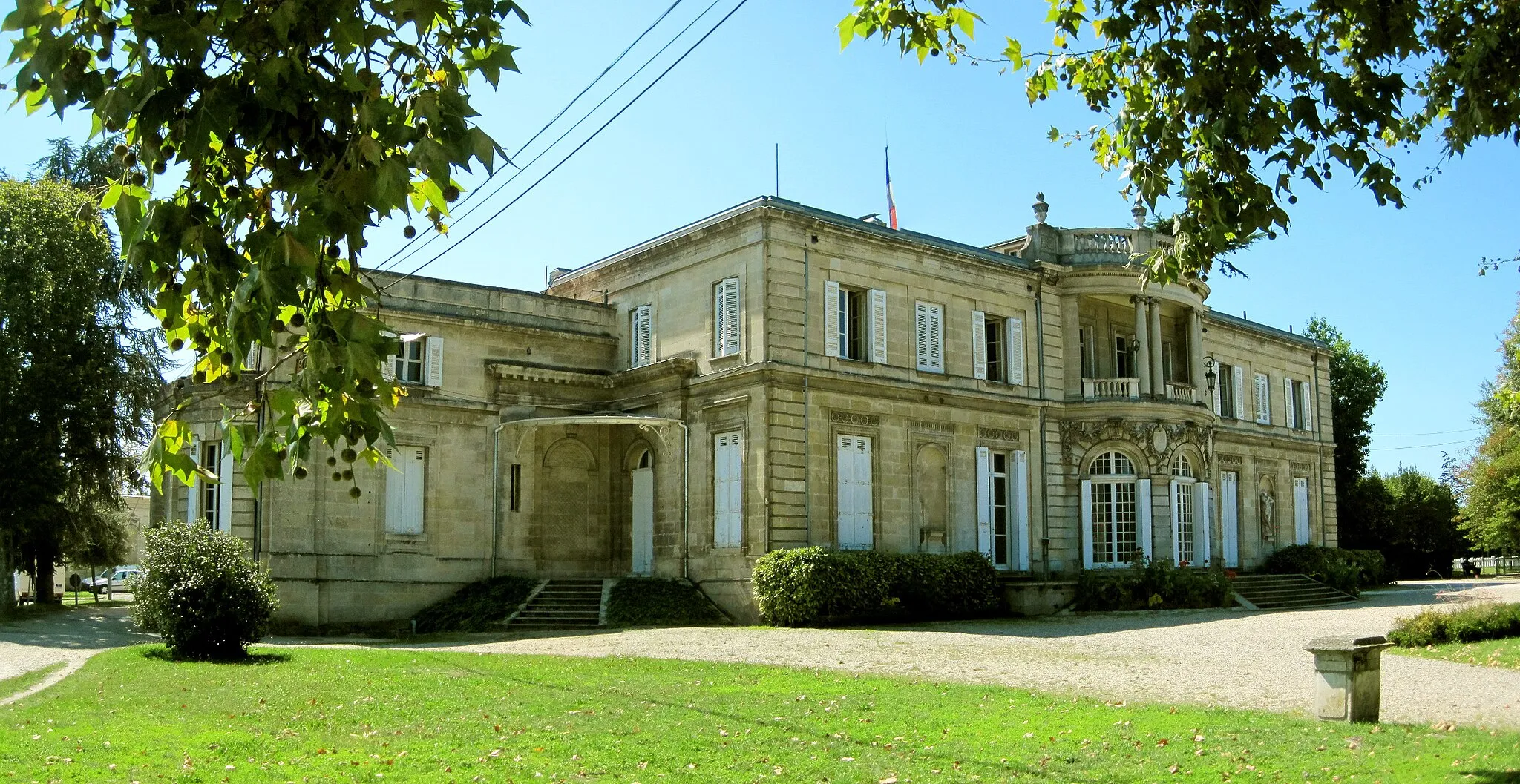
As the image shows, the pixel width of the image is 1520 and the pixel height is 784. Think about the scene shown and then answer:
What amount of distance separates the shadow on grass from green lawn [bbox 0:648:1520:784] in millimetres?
2537

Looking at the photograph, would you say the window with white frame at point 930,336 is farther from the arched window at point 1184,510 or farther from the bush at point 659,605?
the bush at point 659,605

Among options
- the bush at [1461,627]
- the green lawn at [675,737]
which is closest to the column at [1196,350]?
the bush at [1461,627]

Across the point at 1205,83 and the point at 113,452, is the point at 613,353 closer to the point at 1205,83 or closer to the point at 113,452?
the point at 113,452

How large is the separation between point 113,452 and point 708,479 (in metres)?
15.5

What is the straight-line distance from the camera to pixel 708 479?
2570 centimetres

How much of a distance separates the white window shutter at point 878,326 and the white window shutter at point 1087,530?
649 centimetres

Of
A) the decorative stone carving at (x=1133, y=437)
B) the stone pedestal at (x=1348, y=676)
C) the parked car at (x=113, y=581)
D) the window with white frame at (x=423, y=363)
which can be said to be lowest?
the parked car at (x=113, y=581)

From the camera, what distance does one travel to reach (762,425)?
80.0ft

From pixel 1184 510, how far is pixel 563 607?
48.5 feet

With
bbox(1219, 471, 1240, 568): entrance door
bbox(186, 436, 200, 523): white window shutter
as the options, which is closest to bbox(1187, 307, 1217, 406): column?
bbox(1219, 471, 1240, 568): entrance door

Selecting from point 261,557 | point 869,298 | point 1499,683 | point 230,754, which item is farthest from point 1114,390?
point 230,754

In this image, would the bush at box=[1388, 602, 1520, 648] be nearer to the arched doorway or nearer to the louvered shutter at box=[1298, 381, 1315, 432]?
the arched doorway

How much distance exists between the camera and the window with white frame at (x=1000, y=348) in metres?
28.4

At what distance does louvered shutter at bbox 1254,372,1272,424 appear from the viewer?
37.6 m
